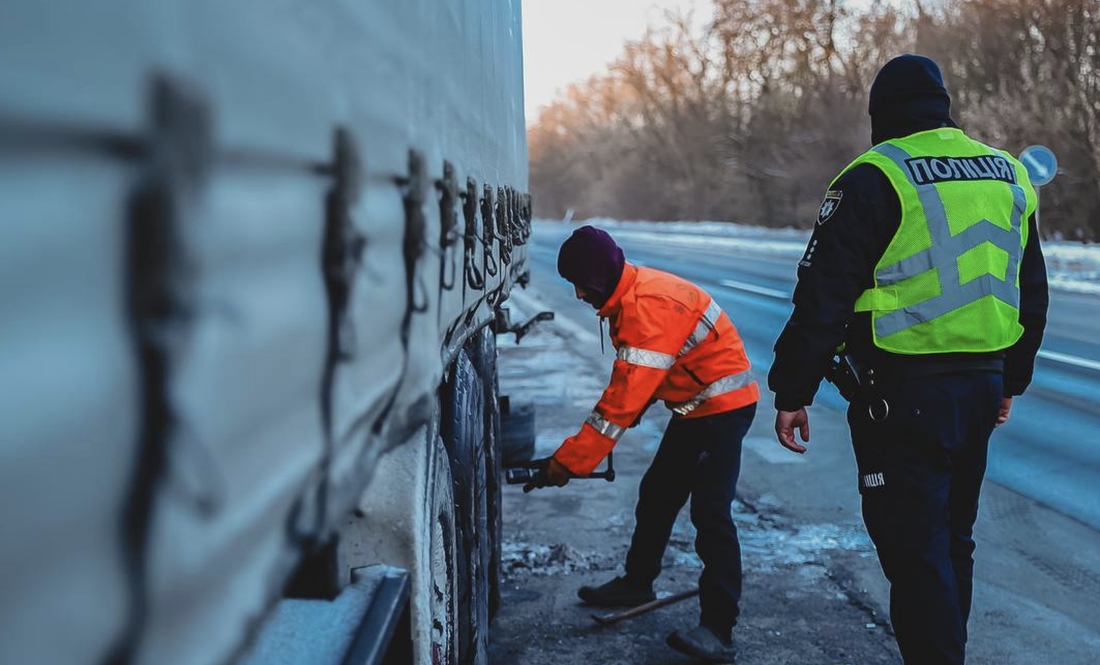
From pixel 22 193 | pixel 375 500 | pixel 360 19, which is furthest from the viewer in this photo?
pixel 375 500

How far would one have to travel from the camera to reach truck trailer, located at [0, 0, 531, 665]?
592 millimetres

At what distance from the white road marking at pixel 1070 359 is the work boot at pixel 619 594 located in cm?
704

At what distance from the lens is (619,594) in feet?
14.1

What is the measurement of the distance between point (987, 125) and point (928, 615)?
24.5 meters

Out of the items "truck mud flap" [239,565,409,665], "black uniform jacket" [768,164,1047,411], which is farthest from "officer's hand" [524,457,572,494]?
"truck mud flap" [239,565,409,665]

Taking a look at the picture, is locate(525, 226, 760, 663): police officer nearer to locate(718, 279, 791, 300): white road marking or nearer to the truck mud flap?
the truck mud flap

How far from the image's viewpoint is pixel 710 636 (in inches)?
151

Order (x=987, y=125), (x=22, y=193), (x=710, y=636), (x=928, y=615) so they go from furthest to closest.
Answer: (x=987, y=125), (x=710, y=636), (x=928, y=615), (x=22, y=193)

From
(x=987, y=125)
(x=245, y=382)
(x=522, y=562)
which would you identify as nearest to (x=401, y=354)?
(x=245, y=382)

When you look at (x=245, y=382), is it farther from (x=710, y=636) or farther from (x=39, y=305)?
(x=710, y=636)

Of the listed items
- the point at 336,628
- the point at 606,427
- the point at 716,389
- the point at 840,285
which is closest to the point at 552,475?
the point at 606,427

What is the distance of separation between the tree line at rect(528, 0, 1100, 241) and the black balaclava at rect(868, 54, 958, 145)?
22.8 metres

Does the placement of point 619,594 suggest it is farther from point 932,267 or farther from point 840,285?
point 932,267

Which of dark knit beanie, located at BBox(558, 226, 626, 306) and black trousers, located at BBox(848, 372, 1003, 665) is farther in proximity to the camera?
dark knit beanie, located at BBox(558, 226, 626, 306)
